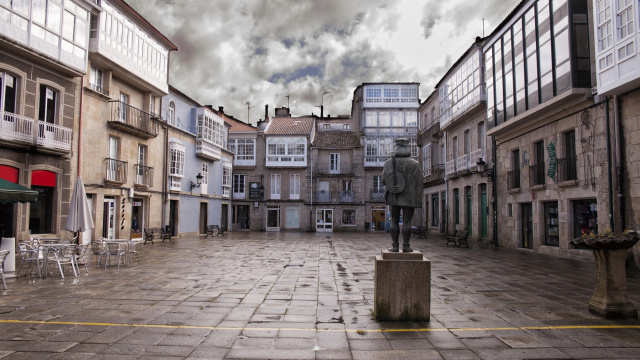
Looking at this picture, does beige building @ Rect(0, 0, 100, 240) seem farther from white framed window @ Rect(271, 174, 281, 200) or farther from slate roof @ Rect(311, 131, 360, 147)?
slate roof @ Rect(311, 131, 360, 147)

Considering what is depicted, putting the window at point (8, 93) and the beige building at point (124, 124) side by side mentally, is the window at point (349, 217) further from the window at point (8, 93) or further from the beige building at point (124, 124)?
the window at point (8, 93)

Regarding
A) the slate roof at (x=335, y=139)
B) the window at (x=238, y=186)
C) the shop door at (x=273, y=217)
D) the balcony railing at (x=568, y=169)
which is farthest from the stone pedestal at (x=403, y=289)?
the window at (x=238, y=186)

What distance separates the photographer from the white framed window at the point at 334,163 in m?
38.1

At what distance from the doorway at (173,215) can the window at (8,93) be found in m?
12.0

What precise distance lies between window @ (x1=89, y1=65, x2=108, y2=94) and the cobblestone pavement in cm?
1150

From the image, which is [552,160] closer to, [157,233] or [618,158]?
[618,158]

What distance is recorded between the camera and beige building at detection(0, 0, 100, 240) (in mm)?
13562

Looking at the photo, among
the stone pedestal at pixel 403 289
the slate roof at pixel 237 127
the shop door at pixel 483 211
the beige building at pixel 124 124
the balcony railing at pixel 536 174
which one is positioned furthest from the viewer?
the slate roof at pixel 237 127

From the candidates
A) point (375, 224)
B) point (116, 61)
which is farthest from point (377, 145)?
point (116, 61)

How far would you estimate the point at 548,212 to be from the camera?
1633cm

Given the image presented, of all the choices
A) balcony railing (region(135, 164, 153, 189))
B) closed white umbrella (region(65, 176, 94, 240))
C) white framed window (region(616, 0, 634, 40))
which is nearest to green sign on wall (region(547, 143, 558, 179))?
white framed window (region(616, 0, 634, 40))

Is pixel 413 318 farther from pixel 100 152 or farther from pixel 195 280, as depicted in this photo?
pixel 100 152

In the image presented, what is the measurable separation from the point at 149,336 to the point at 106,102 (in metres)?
16.6

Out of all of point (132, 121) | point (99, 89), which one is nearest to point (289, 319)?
point (99, 89)
